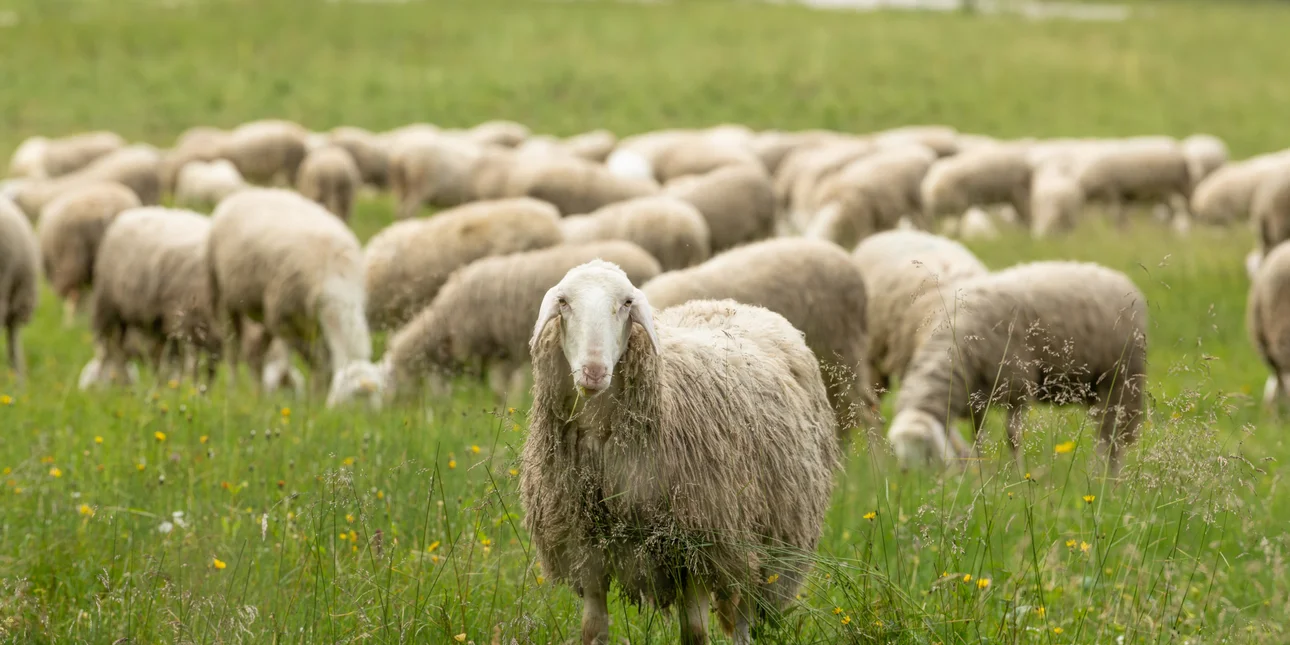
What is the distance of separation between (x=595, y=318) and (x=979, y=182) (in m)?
17.6

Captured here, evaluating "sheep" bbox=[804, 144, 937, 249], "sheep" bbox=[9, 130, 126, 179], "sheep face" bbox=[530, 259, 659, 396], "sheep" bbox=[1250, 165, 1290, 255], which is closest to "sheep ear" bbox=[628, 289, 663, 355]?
"sheep face" bbox=[530, 259, 659, 396]

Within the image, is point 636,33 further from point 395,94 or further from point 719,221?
point 719,221

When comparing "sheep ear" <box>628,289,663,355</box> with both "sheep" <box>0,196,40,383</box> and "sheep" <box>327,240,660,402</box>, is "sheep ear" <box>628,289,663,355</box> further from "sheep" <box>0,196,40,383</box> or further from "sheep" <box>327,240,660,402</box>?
"sheep" <box>0,196,40,383</box>

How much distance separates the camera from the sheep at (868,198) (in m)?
15.5

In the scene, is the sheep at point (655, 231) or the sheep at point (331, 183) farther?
the sheep at point (331, 183)

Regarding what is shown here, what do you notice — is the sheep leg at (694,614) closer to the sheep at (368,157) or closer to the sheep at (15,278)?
the sheep at (15,278)

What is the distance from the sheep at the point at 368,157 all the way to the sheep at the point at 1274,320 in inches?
567

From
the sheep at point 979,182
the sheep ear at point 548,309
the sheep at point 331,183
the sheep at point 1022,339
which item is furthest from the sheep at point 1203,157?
the sheep ear at point 548,309

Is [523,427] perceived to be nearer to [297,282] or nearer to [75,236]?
[297,282]

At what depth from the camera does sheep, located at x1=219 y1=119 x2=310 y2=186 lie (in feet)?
66.2

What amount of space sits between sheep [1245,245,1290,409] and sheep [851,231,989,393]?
2.49m

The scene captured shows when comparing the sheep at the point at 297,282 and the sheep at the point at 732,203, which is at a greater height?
the sheep at the point at 297,282

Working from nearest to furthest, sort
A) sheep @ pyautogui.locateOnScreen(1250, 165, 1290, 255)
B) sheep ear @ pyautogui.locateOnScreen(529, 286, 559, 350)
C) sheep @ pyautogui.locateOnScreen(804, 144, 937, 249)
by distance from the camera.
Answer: sheep ear @ pyautogui.locateOnScreen(529, 286, 559, 350)
sheep @ pyautogui.locateOnScreen(1250, 165, 1290, 255)
sheep @ pyautogui.locateOnScreen(804, 144, 937, 249)

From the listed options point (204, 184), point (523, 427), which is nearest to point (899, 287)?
point (523, 427)
